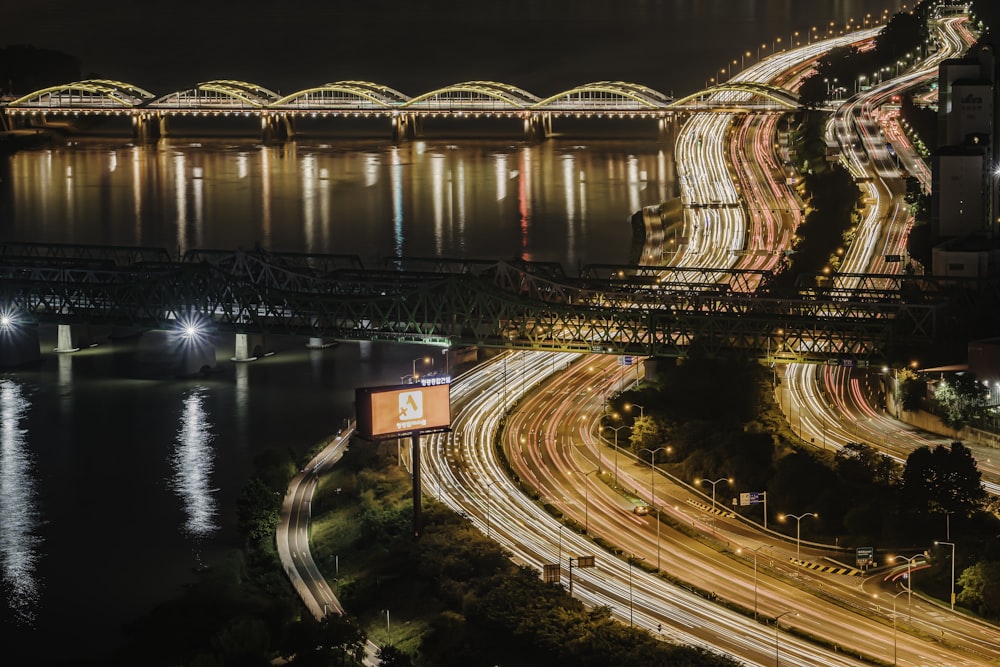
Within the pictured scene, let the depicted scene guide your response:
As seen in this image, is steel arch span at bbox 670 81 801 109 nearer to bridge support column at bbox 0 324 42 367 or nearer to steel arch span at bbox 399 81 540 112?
steel arch span at bbox 399 81 540 112

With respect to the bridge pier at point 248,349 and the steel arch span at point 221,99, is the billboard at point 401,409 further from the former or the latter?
the steel arch span at point 221,99

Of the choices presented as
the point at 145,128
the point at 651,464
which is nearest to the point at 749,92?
the point at 145,128

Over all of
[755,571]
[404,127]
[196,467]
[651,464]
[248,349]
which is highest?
[404,127]

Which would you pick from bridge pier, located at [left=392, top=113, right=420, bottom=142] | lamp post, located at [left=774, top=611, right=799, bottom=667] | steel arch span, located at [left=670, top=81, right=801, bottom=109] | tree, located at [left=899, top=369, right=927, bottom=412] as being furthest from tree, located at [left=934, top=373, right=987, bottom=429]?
bridge pier, located at [left=392, top=113, right=420, bottom=142]

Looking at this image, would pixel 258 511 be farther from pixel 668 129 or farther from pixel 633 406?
pixel 668 129

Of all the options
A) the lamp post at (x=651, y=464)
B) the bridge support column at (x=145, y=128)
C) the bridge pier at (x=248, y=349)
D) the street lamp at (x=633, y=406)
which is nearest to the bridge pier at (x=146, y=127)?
the bridge support column at (x=145, y=128)

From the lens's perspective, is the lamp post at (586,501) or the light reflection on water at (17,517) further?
the light reflection on water at (17,517)
